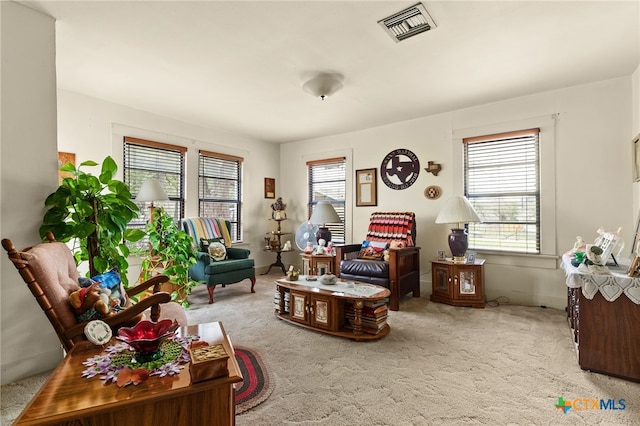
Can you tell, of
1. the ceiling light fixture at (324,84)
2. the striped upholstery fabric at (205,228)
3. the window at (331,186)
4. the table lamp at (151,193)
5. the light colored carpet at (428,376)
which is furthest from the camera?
the window at (331,186)

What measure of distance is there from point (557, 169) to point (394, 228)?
1.93 meters

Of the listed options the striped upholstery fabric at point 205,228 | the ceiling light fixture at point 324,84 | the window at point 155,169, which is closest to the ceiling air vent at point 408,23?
the ceiling light fixture at point 324,84

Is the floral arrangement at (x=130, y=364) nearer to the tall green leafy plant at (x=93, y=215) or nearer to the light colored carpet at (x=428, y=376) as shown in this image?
the light colored carpet at (x=428, y=376)

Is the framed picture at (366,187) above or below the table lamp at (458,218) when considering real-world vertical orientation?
above

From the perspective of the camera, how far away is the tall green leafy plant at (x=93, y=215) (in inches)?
83.4

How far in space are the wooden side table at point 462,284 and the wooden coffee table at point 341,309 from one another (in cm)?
121

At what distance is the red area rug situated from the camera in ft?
5.84

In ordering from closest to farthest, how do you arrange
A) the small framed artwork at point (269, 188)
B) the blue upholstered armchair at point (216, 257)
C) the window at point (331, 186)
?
the blue upholstered armchair at point (216, 257), the window at point (331, 186), the small framed artwork at point (269, 188)

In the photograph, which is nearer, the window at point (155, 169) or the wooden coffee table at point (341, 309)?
the wooden coffee table at point (341, 309)

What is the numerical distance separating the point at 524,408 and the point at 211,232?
12.6 ft

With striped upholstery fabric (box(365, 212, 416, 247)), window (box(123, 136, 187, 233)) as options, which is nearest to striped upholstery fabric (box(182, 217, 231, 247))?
window (box(123, 136, 187, 233))

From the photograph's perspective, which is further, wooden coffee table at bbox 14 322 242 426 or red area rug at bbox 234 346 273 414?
red area rug at bbox 234 346 273 414

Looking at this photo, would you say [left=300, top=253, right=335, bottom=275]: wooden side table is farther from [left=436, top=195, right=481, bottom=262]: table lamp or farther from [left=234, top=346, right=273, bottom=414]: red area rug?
[left=234, top=346, right=273, bottom=414]: red area rug

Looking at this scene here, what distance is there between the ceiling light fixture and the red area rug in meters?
2.52
